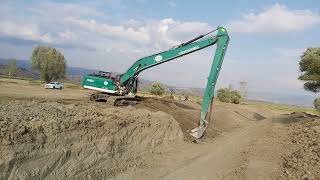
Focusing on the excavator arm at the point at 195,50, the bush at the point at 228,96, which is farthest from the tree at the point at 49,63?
the excavator arm at the point at 195,50

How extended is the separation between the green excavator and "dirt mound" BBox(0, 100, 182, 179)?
4.59 m

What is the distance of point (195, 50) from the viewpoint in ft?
82.8

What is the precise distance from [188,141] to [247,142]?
3.05 m

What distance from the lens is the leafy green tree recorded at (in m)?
39.5

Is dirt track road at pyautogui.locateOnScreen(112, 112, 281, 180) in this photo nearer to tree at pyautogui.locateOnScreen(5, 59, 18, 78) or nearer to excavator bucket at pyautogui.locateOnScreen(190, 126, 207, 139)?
excavator bucket at pyautogui.locateOnScreen(190, 126, 207, 139)

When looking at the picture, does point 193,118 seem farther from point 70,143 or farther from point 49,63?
point 49,63

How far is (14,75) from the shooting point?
140 meters

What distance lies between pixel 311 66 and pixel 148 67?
769 inches

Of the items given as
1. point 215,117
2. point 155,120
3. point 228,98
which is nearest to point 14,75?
point 228,98

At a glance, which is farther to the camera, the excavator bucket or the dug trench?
the excavator bucket

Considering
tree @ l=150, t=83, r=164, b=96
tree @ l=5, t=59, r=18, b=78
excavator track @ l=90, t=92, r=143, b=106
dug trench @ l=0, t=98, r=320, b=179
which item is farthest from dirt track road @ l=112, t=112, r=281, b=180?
tree @ l=5, t=59, r=18, b=78

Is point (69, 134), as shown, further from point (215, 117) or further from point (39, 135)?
point (215, 117)

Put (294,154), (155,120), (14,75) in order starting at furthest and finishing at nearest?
1. (14,75)
2. (155,120)
3. (294,154)

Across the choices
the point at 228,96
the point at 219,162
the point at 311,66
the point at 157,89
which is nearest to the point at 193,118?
the point at 219,162
